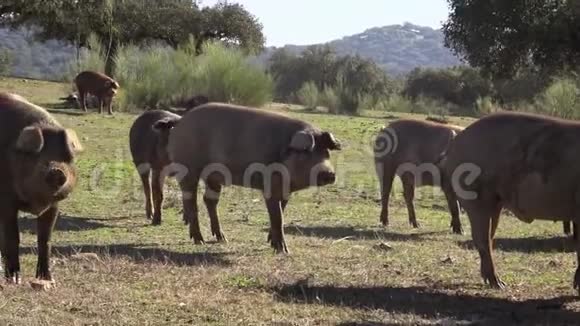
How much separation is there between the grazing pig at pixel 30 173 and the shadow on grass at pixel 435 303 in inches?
78.3

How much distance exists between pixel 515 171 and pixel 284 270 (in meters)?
2.38

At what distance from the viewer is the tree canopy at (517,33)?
21531 millimetres

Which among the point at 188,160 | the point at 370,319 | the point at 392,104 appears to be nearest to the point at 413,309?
the point at 370,319

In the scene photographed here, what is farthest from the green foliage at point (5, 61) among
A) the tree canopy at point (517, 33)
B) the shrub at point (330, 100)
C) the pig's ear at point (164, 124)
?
the pig's ear at point (164, 124)

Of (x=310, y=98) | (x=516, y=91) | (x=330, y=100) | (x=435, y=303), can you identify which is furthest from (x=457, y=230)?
(x=516, y=91)

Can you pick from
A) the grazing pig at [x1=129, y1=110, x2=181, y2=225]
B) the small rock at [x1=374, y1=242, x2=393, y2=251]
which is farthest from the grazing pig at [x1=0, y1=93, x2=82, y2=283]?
the grazing pig at [x1=129, y1=110, x2=181, y2=225]

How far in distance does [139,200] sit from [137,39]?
112 ft

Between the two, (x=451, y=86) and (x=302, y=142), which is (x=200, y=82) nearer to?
(x=302, y=142)

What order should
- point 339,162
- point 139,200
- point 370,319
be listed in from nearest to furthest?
point 370,319 → point 139,200 → point 339,162

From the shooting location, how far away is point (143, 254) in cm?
1032

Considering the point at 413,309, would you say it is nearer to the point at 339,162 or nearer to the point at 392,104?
the point at 339,162

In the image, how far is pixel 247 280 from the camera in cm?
870

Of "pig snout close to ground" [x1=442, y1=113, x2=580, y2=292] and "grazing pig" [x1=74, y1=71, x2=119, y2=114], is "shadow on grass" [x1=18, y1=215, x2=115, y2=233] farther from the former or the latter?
"grazing pig" [x1=74, y1=71, x2=119, y2=114]

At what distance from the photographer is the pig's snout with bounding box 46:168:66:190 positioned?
7.85 m
